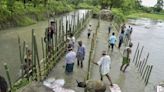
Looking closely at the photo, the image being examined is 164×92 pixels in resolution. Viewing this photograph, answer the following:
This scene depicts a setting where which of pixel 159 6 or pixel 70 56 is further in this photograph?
pixel 159 6

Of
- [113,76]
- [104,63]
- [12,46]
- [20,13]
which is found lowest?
[12,46]

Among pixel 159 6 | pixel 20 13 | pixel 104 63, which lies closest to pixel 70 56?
pixel 104 63

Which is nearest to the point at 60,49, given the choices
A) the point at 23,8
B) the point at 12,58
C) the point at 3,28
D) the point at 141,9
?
the point at 12,58

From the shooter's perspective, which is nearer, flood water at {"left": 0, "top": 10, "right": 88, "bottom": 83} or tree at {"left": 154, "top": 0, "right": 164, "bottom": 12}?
flood water at {"left": 0, "top": 10, "right": 88, "bottom": 83}

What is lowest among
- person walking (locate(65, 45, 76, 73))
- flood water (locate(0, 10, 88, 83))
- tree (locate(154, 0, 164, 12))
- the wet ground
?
tree (locate(154, 0, 164, 12))

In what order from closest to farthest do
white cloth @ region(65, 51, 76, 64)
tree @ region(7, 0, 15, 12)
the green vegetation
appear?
white cloth @ region(65, 51, 76, 64) < the green vegetation < tree @ region(7, 0, 15, 12)

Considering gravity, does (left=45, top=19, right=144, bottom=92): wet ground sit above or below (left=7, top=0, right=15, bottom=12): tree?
below

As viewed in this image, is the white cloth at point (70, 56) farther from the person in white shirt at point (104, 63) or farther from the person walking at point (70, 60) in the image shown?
the person in white shirt at point (104, 63)

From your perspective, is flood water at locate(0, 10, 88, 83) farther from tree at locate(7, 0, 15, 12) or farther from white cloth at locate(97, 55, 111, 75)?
white cloth at locate(97, 55, 111, 75)

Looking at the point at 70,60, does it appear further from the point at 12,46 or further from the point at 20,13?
the point at 20,13

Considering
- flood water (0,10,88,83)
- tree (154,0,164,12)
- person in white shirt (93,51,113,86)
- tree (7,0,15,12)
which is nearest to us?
person in white shirt (93,51,113,86)

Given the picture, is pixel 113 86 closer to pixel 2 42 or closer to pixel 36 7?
pixel 2 42

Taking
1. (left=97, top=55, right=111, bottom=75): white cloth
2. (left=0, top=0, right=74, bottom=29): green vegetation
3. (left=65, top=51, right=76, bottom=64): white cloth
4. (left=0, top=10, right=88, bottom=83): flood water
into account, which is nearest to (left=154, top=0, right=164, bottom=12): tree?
(left=0, top=0, right=74, bottom=29): green vegetation

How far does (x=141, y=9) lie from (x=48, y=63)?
287ft
